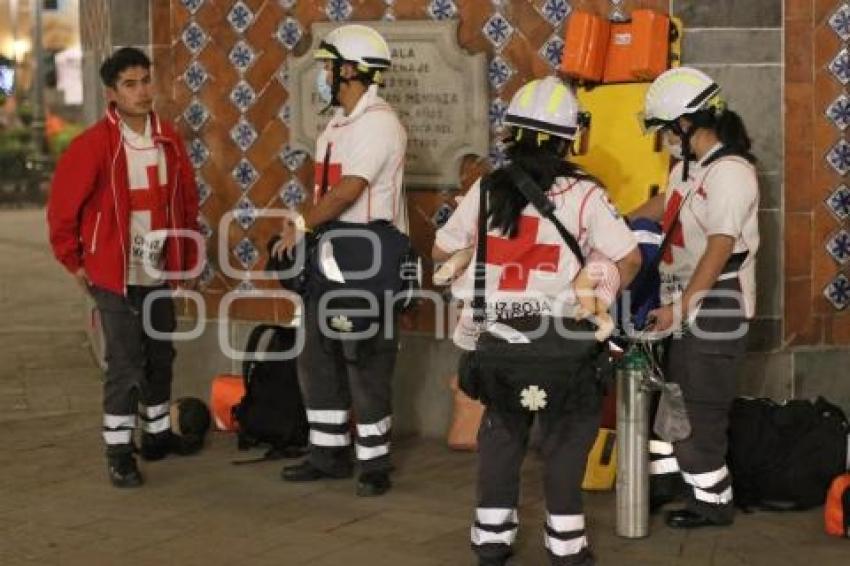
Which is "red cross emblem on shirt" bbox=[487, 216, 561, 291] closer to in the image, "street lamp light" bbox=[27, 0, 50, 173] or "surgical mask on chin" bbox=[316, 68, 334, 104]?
"surgical mask on chin" bbox=[316, 68, 334, 104]

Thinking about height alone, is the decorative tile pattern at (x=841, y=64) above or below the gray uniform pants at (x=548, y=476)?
above

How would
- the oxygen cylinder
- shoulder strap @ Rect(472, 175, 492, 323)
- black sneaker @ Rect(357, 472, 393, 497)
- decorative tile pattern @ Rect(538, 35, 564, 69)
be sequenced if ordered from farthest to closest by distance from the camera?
decorative tile pattern @ Rect(538, 35, 564, 69) < black sneaker @ Rect(357, 472, 393, 497) < the oxygen cylinder < shoulder strap @ Rect(472, 175, 492, 323)

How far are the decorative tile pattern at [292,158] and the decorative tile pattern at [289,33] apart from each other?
20.7 inches

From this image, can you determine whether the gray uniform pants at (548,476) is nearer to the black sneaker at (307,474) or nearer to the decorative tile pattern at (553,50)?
the black sneaker at (307,474)

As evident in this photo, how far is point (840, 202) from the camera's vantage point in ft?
25.5

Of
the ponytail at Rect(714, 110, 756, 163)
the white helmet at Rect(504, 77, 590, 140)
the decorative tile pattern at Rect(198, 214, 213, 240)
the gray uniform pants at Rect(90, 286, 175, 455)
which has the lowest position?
the gray uniform pants at Rect(90, 286, 175, 455)

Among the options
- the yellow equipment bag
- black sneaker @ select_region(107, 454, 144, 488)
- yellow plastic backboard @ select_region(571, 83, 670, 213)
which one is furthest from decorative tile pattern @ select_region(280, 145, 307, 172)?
the yellow equipment bag

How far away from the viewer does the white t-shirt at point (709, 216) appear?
21.1 feet

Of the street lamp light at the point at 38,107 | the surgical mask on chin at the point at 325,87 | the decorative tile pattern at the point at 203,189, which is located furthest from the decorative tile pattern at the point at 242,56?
the street lamp light at the point at 38,107

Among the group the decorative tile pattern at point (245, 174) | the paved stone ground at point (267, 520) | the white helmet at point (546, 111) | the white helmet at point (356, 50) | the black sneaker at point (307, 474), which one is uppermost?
the white helmet at point (356, 50)

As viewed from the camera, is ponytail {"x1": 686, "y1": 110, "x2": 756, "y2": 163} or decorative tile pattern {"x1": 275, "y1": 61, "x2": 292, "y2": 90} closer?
ponytail {"x1": 686, "y1": 110, "x2": 756, "y2": 163}

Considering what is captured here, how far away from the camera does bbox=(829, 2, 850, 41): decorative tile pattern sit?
25.2 feet

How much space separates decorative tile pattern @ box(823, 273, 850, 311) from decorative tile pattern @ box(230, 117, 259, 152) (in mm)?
3058

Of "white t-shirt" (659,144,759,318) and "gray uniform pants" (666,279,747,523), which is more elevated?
"white t-shirt" (659,144,759,318)
